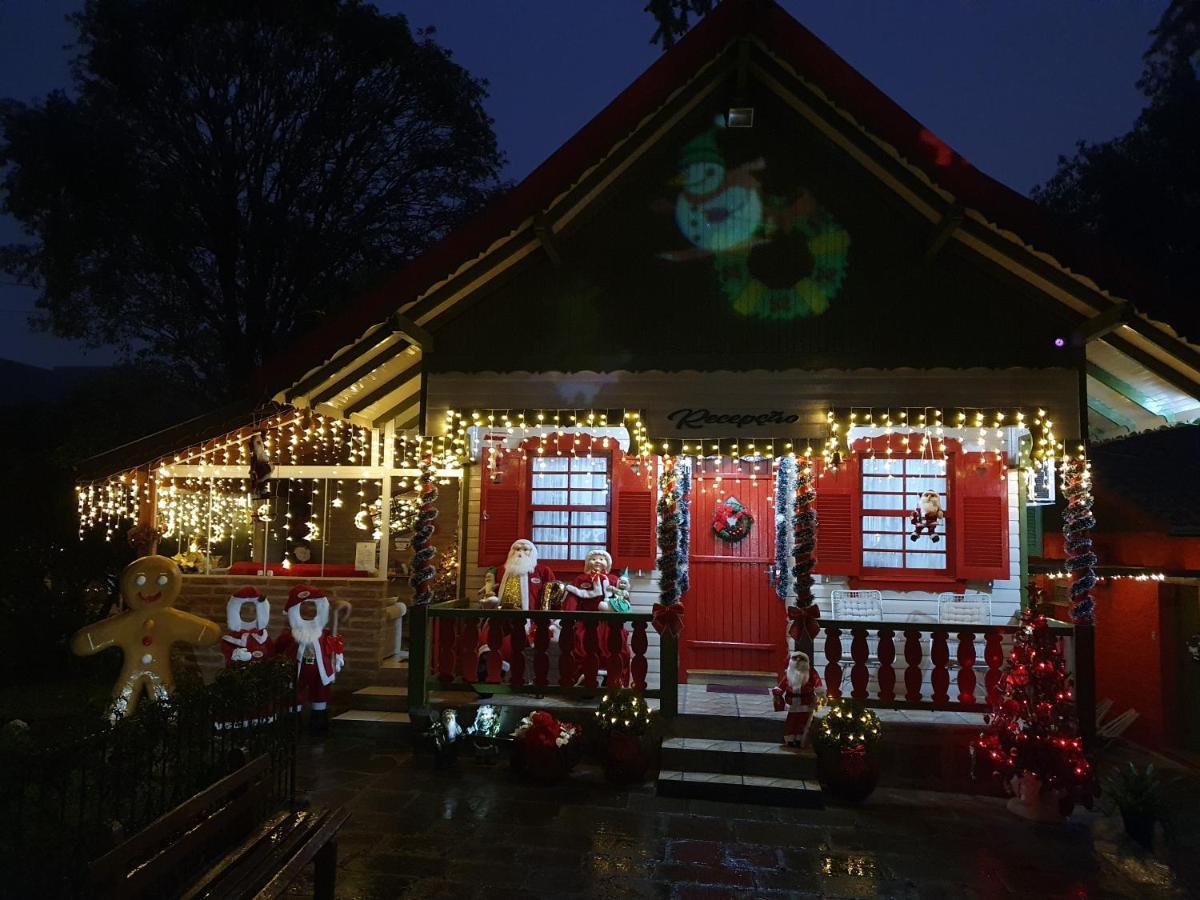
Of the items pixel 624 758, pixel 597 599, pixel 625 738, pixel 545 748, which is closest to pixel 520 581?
pixel 597 599

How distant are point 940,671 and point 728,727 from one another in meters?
2.22

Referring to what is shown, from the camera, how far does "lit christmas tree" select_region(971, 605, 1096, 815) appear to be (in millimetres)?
7277

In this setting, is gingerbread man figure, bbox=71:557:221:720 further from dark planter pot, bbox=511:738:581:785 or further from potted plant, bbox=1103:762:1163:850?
potted plant, bbox=1103:762:1163:850

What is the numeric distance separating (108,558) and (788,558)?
1240 centimetres

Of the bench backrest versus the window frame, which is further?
the window frame

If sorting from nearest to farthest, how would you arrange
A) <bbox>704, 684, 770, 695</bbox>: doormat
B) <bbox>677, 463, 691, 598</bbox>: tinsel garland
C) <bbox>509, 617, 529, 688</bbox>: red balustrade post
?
1. <bbox>509, 617, 529, 688</bbox>: red balustrade post
2. <bbox>704, 684, 770, 695</bbox>: doormat
3. <bbox>677, 463, 691, 598</bbox>: tinsel garland

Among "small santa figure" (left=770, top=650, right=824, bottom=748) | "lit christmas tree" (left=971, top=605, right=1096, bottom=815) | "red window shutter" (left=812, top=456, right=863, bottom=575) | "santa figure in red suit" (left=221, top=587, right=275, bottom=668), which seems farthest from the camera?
"red window shutter" (left=812, top=456, right=863, bottom=575)

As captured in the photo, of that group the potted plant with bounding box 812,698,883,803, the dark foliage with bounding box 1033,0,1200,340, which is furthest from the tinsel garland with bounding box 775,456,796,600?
the dark foliage with bounding box 1033,0,1200,340

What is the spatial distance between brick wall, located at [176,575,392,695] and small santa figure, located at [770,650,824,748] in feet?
17.4

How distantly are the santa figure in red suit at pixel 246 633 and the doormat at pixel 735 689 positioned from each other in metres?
5.22

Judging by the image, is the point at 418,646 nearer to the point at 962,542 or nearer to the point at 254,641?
the point at 254,641

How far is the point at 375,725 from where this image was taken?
9430 millimetres

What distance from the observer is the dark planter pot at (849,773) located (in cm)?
773

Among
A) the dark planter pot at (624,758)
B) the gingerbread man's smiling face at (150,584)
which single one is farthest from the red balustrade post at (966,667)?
the gingerbread man's smiling face at (150,584)
